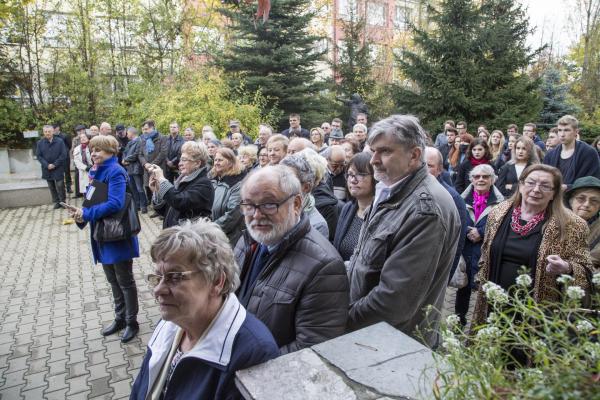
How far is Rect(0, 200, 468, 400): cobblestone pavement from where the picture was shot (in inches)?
155

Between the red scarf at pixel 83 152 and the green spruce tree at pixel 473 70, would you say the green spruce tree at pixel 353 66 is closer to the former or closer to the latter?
the green spruce tree at pixel 473 70

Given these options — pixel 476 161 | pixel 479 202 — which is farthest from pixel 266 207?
pixel 476 161

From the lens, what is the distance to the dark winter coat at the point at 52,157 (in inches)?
446

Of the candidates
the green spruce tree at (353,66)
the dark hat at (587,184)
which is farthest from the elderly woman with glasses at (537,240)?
the green spruce tree at (353,66)

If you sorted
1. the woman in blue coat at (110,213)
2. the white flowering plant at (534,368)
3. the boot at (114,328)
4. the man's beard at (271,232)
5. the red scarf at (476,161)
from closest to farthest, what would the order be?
the white flowering plant at (534,368) < the man's beard at (271,232) < the woman in blue coat at (110,213) < the boot at (114,328) < the red scarf at (476,161)

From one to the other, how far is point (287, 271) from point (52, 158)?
11.4 metres

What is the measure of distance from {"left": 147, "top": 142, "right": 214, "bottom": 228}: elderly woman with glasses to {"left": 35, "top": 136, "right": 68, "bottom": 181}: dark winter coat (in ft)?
27.9

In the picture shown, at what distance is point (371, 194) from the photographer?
11.2 feet

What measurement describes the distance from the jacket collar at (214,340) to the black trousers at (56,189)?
1122 centimetres

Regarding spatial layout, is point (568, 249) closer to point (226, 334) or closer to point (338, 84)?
point (226, 334)

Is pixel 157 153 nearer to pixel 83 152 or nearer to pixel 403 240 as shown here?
pixel 83 152

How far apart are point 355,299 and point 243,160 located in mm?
3706

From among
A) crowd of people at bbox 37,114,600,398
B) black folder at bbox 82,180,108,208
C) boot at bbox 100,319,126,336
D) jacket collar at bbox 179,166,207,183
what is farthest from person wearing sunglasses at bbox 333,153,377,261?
boot at bbox 100,319,126,336

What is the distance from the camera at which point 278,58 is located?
17688 mm
